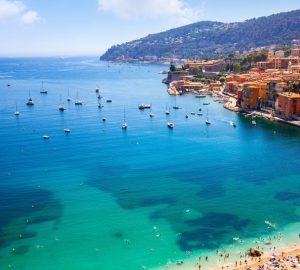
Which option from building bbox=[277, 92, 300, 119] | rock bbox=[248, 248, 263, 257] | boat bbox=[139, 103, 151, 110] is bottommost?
rock bbox=[248, 248, 263, 257]

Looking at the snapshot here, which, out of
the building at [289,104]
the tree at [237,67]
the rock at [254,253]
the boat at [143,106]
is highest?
the tree at [237,67]

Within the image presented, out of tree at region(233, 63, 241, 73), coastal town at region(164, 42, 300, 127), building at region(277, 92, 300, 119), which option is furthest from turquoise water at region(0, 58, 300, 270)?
tree at region(233, 63, 241, 73)

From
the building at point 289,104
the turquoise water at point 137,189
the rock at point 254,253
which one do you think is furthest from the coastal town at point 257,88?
the rock at point 254,253

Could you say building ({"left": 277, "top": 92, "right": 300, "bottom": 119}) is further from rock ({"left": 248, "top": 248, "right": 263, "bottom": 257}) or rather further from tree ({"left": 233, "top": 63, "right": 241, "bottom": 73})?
tree ({"left": 233, "top": 63, "right": 241, "bottom": 73})

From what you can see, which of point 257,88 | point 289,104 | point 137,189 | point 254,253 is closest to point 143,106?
point 257,88

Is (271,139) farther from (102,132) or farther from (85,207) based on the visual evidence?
(85,207)

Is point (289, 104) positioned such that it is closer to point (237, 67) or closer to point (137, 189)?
point (137, 189)

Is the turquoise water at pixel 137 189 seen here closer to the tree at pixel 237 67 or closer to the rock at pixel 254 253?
the rock at pixel 254 253
